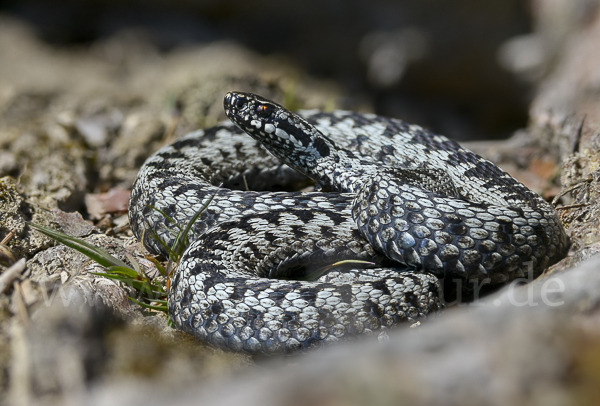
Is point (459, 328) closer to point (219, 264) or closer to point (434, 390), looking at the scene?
point (434, 390)

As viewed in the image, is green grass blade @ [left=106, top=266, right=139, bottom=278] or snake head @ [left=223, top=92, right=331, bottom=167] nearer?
green grass blade @ [left=106, top=266, right=139, bottom=278]

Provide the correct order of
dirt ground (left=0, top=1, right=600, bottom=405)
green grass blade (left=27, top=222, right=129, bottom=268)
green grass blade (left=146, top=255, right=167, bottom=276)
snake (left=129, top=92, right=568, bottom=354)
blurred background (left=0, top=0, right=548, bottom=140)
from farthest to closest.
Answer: blurred background (left=0, top=0, right=548, bottom=140) < green grass blade (left=146, top=255, right=167, bottom=276) < green grass blade (left=27, top=222, right=129, bottom=268) < snake (left=129, top=92, right=568, bottom=354) < dirt ground (left=0, top=1, right=600, bottom=405)

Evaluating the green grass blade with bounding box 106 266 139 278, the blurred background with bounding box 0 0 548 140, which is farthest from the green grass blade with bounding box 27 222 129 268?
the blurred background with bounding box 0 0 548 140

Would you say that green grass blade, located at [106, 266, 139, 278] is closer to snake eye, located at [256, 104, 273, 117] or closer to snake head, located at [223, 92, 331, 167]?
snake head, located at [223, 92, 331, 167]

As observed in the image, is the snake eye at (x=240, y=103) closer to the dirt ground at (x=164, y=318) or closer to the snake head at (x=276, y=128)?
the snake head at (x=276, y=128)

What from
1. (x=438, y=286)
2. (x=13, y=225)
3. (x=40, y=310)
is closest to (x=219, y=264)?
Result: (x=40, y=310)

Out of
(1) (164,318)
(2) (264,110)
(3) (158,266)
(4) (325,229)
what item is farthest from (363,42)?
(1) (164,318)

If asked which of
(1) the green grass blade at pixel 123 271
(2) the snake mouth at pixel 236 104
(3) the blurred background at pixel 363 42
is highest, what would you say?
(3) the blurred background at pixel 363 42

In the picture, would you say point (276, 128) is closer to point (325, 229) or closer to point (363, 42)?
point (325, 229)

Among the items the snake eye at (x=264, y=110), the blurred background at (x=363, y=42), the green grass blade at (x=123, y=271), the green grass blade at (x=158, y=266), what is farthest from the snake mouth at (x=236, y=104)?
the blurred background at (x=363, y=42)
